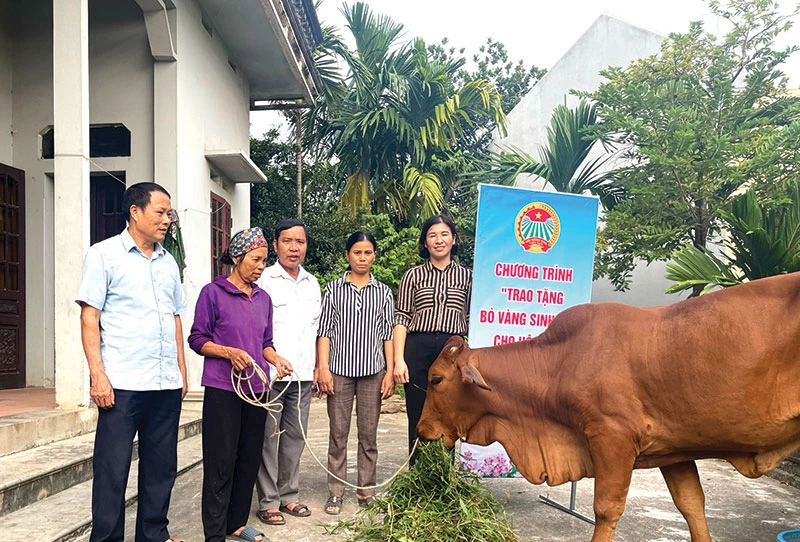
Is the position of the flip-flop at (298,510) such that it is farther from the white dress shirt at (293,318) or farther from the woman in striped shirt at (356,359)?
the white dress shirt at (293,318)

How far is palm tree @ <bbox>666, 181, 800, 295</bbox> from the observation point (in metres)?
5.43

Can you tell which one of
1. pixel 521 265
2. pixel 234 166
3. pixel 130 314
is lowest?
pixel 130 314

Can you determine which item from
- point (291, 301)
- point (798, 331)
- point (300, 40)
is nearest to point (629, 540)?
point (798, 331)

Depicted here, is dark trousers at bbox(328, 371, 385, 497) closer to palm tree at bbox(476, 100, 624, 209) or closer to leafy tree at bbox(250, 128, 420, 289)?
palm tree at bbox(476, 100, 624, 209)

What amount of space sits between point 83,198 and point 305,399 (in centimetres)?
264

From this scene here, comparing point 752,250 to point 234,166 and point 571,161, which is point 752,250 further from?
point 571,161

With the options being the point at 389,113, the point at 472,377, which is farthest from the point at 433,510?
the point at 389,113

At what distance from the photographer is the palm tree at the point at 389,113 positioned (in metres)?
15.3

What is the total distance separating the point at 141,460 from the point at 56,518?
0.87 m

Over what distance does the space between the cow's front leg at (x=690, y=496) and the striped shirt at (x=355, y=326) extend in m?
1.86

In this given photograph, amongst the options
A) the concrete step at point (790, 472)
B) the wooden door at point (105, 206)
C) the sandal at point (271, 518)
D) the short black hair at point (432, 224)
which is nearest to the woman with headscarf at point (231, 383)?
the sandal at point (271, 518)

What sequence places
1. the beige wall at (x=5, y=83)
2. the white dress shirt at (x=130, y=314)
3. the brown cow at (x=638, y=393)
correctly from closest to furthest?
1. the brown cow at (x=638, y=393)
2. the white dress shirt at (x=130, y=314)
3. the beige wall at (x=5, y=83)

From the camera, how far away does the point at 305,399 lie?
441 cm

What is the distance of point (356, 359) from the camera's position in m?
4.39
